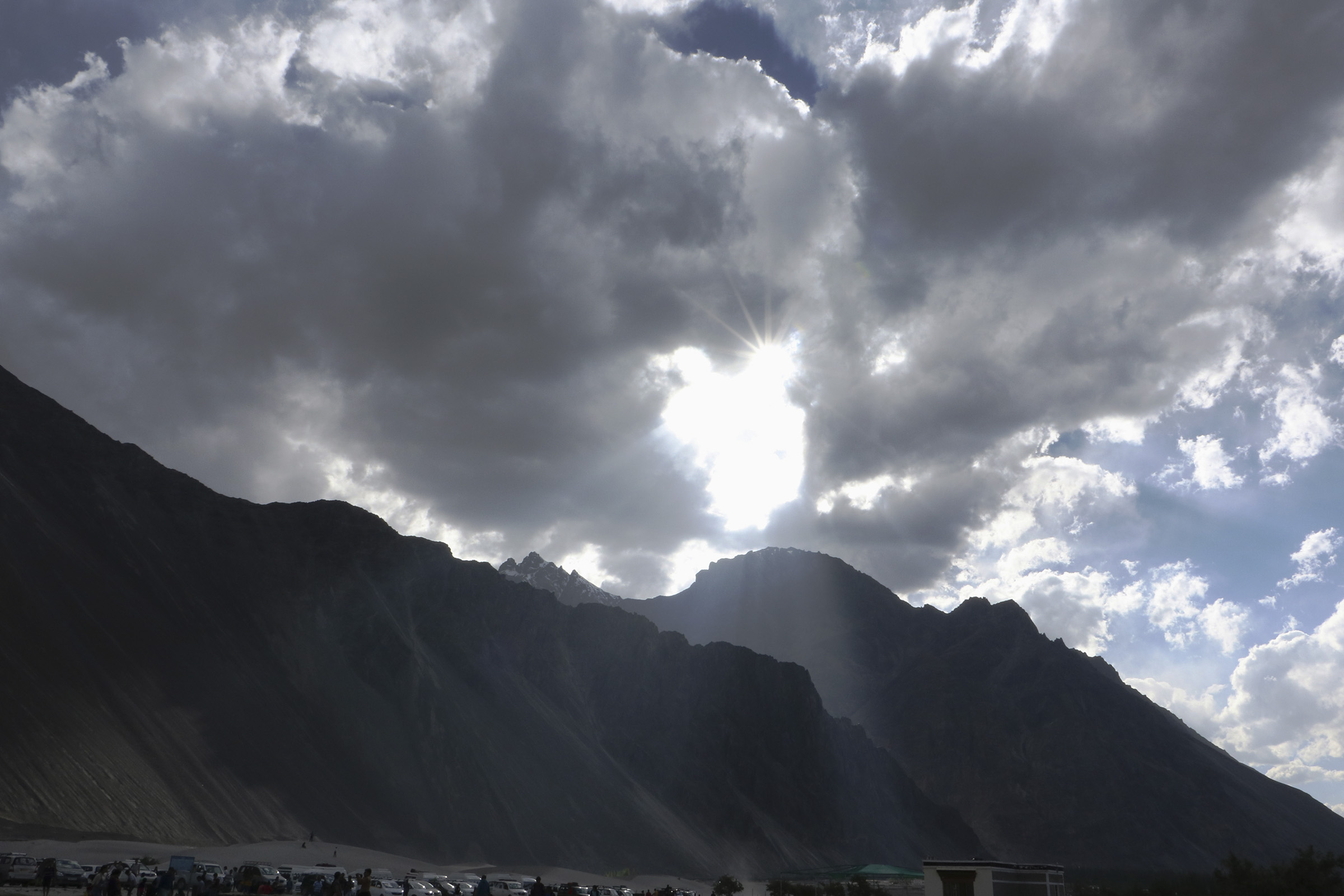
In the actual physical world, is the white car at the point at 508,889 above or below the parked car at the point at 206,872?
above

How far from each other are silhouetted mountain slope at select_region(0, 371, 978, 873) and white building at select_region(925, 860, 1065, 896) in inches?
2183

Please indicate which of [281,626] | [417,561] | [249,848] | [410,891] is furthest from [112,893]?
[417,561]

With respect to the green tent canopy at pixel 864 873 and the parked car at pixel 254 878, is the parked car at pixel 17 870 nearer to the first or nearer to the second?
the parked car at pixel 254 878

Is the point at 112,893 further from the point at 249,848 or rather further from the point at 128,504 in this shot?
the point at 128,504

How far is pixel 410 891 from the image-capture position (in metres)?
56.1

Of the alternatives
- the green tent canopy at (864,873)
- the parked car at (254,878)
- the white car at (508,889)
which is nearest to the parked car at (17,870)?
the parked car at (254,878)

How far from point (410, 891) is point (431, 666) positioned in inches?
2642

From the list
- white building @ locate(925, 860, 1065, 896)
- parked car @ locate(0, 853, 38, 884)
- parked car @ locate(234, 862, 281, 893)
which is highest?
white building @ locate(925, 860, 1065, 896)

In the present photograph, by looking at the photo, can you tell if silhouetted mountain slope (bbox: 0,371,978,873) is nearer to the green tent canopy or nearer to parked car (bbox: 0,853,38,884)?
parked car (bbox: 0,853,38,884)

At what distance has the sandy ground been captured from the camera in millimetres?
59062

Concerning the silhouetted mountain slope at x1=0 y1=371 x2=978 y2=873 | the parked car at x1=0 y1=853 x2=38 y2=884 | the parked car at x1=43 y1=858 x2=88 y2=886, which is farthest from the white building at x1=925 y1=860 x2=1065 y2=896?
the silhouetted mountain slope at x1=0 y1=371 x2=978 y2=873

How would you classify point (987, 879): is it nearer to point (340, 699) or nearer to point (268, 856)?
point (268, 856)

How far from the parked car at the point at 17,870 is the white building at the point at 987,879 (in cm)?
4539

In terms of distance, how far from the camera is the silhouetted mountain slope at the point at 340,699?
80.9m
